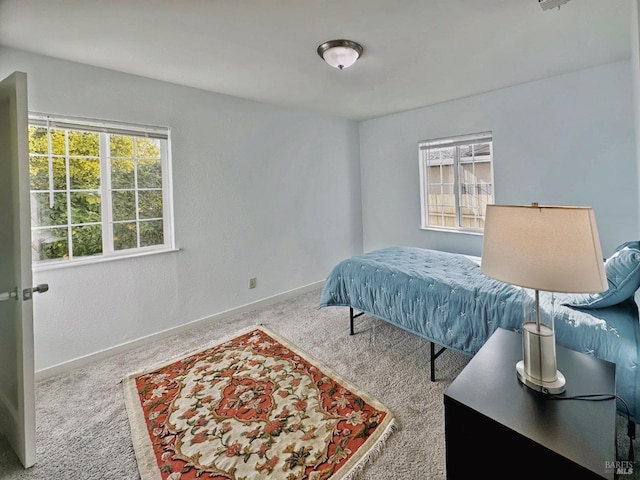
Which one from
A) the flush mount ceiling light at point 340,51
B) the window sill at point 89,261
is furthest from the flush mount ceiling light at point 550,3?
the window sill at point 89,261

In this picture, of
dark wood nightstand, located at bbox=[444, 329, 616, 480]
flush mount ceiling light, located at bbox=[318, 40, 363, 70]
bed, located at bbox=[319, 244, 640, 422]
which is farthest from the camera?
flush mount ceiling light, located at bbox=[318, 40, 363, 70]

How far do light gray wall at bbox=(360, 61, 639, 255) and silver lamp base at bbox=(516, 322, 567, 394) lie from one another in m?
2.38

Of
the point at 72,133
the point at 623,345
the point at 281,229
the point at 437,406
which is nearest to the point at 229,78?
the point at 72,133

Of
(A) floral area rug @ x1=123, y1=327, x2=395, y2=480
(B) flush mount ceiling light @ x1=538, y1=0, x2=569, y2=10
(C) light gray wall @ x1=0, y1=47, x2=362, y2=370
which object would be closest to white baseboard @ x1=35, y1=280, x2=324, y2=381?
(C) light gray wall @ x1=0, y1=47, x2=362, y2=370

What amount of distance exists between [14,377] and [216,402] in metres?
1.10

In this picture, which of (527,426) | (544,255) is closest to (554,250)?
(544,255)

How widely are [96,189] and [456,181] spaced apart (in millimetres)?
3863

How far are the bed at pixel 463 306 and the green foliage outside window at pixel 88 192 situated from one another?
6.20 ft

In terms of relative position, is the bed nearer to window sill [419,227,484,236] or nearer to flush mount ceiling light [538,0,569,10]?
window sill [419,227,484,236]

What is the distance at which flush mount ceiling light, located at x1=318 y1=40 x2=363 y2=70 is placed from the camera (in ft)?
7.14

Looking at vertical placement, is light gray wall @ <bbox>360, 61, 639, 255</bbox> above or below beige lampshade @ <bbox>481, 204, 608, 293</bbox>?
above

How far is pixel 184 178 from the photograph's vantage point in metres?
3.06

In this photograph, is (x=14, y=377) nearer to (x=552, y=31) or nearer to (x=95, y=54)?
(x=95, y=54)

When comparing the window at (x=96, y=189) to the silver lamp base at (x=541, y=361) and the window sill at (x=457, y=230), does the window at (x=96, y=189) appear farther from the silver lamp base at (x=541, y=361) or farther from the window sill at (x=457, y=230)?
the window sill at (x=457, y=230)
